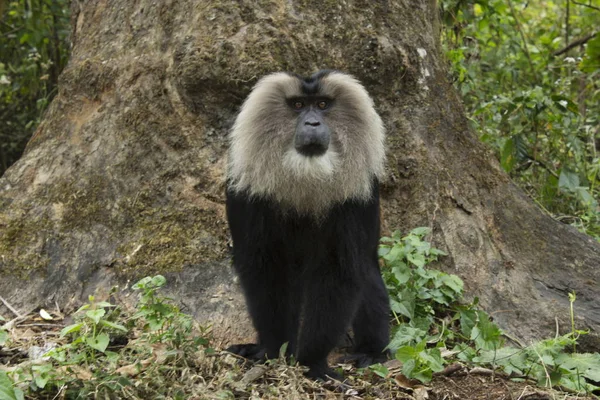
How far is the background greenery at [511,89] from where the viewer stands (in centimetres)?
581

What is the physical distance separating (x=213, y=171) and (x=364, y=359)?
1413mm

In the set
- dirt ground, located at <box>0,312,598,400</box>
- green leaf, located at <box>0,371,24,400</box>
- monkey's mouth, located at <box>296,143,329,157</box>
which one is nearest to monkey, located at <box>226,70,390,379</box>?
monkey's mouth, located at <box>296,143,329,157</box>

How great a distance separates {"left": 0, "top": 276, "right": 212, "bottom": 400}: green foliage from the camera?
107 inches

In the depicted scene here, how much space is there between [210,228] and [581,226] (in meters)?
3.12

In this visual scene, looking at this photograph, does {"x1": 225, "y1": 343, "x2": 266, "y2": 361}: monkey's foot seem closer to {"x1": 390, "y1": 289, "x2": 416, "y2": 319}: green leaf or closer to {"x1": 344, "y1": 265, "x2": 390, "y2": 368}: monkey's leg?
{"x1": 344, "y1": 265, "x2": 390, "y2": 368}: monkey's leg

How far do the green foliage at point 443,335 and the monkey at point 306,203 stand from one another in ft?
1.34

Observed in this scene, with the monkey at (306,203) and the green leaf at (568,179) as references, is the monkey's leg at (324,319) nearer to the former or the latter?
the monkey at (306,203)

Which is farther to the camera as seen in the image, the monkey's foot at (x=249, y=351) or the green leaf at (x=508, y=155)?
the green leaf at (x=508, y=155)

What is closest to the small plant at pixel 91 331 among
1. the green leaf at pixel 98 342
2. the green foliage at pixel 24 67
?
the green leaf at pixel 98 342

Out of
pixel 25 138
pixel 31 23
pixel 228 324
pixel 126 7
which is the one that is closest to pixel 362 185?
pixel 228 324

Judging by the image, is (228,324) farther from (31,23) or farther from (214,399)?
(31,23)

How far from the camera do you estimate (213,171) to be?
171 inches

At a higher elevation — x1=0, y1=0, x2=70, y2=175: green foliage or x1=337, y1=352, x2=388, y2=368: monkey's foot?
x1=0, y1=0, x2=70, y2=175: green foliage

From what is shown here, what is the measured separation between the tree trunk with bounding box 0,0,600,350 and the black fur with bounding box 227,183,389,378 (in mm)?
532
